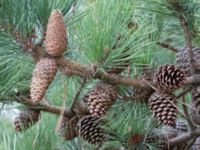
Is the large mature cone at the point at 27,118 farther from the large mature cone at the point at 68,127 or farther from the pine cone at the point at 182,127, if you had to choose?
the pine cone at the point at 182,127

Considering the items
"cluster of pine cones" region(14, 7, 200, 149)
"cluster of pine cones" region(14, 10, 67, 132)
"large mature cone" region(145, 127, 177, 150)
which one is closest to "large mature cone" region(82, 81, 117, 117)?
"cluster of pine cones" region(14, 7, 200, 149)

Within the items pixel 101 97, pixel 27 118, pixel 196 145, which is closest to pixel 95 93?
pixel 101 97

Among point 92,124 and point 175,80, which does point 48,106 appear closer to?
point 92,124

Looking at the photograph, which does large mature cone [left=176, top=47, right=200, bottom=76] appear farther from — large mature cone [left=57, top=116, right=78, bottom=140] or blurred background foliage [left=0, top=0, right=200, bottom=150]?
large mature cone [left=57, top=116, right=78, bottom=140]

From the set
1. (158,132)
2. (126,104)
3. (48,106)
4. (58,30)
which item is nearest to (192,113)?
(158,132)

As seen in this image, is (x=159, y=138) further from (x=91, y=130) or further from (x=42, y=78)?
(x=42, y=78)

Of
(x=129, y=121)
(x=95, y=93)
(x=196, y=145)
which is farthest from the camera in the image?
(x=196, y=145)
